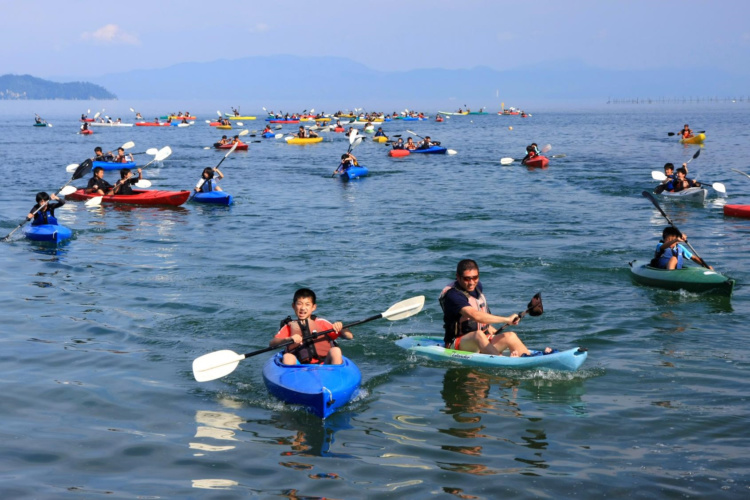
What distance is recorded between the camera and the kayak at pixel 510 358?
27.9ft

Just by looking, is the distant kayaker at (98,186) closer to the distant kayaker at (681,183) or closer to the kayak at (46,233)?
the kayak at (46,233)

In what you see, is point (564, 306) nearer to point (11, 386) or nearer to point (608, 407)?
point (608, 407)

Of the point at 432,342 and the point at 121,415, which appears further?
the point at 432,342

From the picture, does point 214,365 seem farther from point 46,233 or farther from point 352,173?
point 352,173

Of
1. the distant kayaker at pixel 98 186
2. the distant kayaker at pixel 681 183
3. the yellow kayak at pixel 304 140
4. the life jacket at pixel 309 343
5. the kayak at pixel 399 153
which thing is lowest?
the life jacket at pixel 309 343

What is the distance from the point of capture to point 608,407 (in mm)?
7938

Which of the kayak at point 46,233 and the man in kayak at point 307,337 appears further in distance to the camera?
the kayak at point 46,233

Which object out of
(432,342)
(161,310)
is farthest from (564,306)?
(161,310)

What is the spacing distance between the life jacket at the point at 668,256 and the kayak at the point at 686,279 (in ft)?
0.37

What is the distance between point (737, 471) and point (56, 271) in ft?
39.9

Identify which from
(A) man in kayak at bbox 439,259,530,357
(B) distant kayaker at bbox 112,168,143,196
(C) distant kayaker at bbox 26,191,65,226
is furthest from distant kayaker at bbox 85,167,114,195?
(A) man in kayak at bbox 439,259,530,357

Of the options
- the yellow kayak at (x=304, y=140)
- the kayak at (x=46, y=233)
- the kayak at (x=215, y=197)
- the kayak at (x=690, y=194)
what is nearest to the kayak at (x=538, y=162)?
the kayak at (x=690, y=194)

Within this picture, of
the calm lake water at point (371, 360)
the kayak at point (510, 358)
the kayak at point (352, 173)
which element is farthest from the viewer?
the kayak at point (352, 173)

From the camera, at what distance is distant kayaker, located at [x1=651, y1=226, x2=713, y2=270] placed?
12.1 meters
